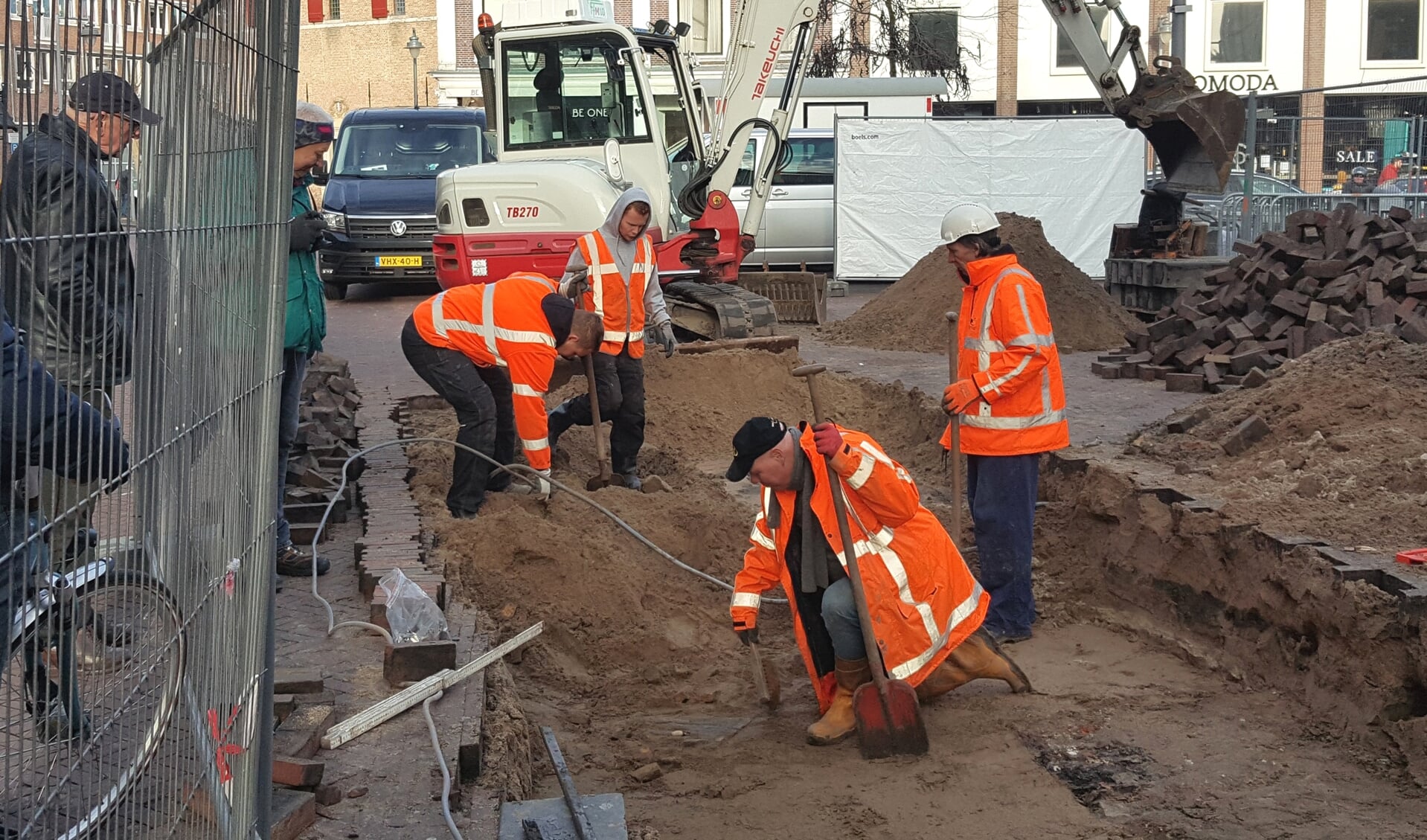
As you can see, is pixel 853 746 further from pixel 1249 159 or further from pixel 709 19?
pixel 709 19

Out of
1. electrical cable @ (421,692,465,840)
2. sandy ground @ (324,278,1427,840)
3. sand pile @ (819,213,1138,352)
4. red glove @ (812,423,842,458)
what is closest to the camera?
electrical cable @ (421,692,465,840)

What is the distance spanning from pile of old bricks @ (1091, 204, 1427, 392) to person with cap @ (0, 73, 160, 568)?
935cm

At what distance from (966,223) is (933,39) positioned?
26353mm

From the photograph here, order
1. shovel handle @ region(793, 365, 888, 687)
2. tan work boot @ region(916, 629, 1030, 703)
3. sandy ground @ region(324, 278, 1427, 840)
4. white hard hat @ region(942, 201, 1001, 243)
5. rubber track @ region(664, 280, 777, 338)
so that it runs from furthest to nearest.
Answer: rubber track @ region(664, 280, 777, 338), white hard hat @ region(942, 201, 1001, 243), tan work boot @ region(916, 629, 1030, 703), shovel handle @ region(793, 365, 888, 687), sandy ground @ region(324, 278, 1427, 840)

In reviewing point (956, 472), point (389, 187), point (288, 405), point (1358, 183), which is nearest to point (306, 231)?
point (288, 405)

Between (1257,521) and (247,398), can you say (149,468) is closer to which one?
(247,398)

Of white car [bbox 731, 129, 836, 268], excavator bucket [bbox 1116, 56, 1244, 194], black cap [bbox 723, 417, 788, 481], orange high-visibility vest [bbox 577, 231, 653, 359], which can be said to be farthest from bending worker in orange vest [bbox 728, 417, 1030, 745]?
white car [bbox 731, 129, 836, 268]

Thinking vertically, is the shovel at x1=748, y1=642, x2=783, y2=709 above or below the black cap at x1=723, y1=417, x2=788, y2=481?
below

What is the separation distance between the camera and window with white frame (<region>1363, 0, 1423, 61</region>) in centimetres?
3625

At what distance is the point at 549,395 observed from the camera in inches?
428

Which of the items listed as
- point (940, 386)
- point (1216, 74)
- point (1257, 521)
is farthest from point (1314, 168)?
point (1216, 74)

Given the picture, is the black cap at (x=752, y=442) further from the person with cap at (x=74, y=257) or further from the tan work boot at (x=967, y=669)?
the person with cap at (x=74, y=257)

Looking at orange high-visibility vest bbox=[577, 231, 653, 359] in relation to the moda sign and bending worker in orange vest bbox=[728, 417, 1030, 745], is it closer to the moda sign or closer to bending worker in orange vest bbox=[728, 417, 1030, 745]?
bending worker in orange vest bbox=[728, 417, 1030, 745]

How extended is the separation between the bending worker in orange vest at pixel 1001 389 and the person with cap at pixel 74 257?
4.08 meters
